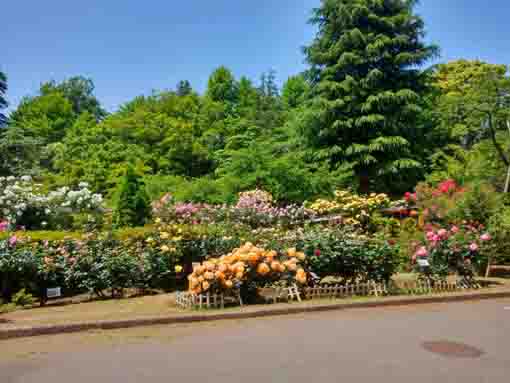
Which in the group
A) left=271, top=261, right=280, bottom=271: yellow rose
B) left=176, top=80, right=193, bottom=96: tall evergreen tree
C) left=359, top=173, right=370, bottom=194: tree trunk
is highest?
left=176, top=80, right=193, bottom=96: tall evergreen tree

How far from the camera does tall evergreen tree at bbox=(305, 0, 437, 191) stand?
67.0ft

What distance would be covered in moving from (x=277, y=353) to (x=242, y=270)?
2.16 m

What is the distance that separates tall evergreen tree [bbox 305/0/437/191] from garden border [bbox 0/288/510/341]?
12.8 meters

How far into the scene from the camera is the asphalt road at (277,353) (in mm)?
4020

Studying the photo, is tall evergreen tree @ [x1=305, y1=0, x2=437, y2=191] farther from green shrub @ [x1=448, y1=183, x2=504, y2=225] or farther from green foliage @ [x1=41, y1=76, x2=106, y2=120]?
green foliage @ [x1=41, y1=76, x2=106, y2=120]

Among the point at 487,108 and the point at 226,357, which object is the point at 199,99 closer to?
the point at 487,108

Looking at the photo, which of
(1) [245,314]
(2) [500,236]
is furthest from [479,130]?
(1) [245,314]

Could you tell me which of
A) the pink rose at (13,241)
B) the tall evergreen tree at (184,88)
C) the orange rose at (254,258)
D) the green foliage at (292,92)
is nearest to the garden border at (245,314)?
the orange rose at (254,258)

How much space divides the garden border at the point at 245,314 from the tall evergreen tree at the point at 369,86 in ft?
41.9

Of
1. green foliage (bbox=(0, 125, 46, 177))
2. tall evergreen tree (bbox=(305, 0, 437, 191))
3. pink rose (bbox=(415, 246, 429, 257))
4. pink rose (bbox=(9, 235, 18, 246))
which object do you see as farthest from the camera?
tall evergreen tree (bbox=(305, 0, 437, 191))

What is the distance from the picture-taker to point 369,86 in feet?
67.7

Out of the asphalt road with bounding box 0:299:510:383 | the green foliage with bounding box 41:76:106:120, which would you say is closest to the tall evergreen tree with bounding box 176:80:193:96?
the green foliage with bounding box 41:76:106:120

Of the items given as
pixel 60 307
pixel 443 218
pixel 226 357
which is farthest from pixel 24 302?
pixel 443 218

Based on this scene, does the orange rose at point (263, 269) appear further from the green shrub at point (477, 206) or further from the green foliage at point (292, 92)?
the green foliage at point (292, 92)
